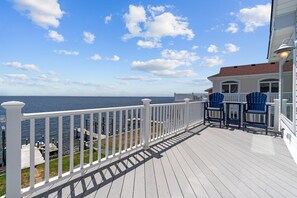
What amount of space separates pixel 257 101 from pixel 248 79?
8.44 metres

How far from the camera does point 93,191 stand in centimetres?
181

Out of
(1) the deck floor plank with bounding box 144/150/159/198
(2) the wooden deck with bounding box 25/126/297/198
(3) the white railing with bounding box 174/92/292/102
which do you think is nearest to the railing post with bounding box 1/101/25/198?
(2) the wooden deck with bounding box 25/126/297/198

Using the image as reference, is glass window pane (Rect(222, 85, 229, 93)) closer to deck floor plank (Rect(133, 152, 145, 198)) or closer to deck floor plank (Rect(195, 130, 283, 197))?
deck floor plank (Rect(195, 130, 283, 197))

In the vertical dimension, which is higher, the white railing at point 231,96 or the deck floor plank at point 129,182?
the white railing at point 231,96

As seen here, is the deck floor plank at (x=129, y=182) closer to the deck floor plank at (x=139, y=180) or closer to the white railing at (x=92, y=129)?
the deck floor plank at (x=139, y=180)

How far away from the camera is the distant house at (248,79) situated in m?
11.5

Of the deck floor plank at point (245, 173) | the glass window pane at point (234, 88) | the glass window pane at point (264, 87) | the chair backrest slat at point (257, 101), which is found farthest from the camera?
the glass window pane at point (234, 88)

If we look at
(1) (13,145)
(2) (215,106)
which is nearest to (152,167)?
(1) (13,145)

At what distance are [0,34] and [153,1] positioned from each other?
668 cm

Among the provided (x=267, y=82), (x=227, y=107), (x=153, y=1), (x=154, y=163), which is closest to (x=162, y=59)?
(x=267, y=82)

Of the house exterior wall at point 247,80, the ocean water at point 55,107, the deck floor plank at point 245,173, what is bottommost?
the ocean water at point 55,107

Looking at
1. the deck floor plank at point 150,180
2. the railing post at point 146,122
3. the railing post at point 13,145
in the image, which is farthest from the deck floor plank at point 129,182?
the railing post at point 13,145

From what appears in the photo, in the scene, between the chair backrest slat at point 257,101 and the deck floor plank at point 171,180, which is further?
the chair backrest slat at point 257,101

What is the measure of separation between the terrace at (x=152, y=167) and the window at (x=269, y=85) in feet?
32.6
